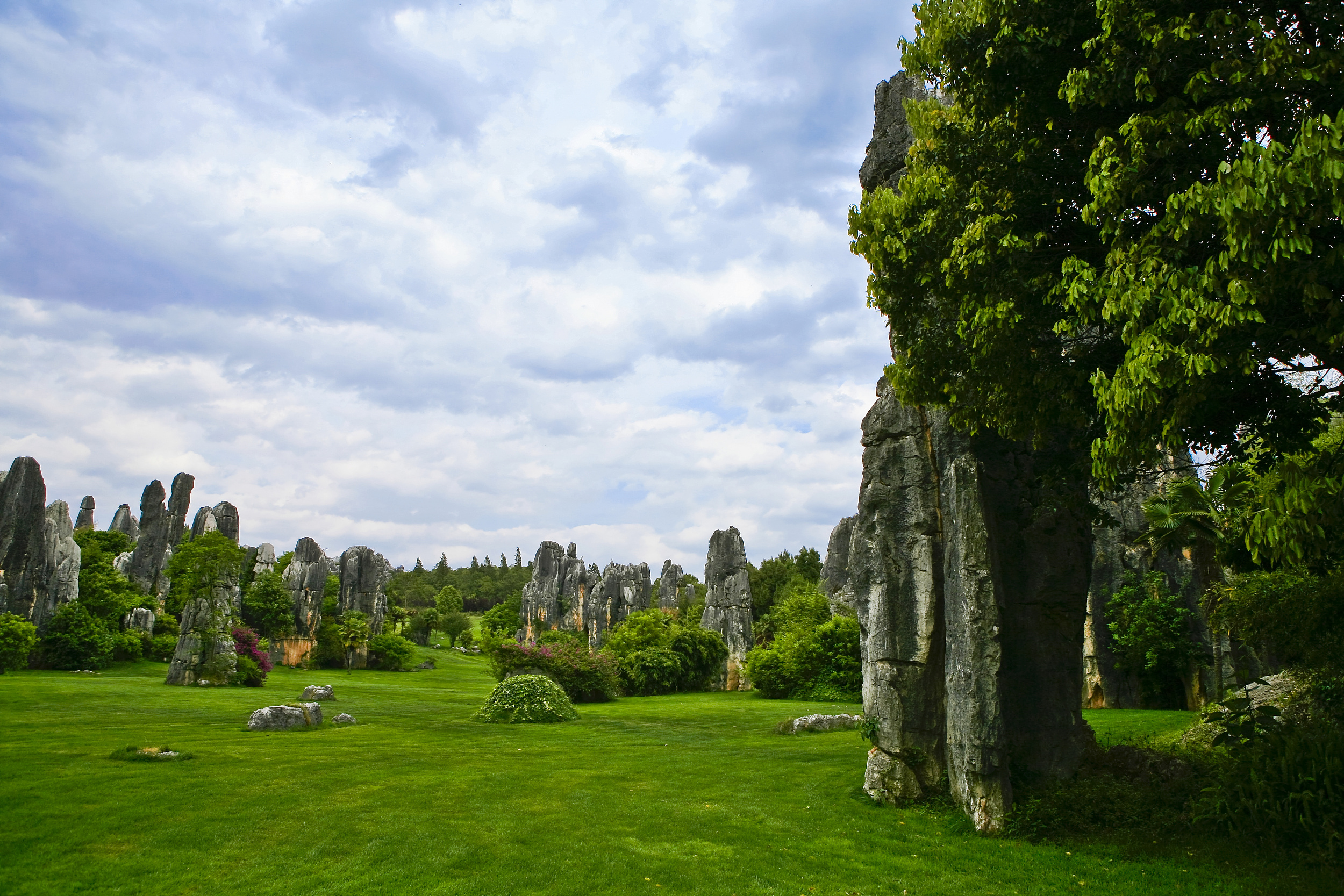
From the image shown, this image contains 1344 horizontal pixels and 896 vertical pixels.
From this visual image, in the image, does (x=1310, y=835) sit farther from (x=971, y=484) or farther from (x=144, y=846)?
(x=144, y=846)

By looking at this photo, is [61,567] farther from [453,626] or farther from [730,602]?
[453,626]

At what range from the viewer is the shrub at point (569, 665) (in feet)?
110

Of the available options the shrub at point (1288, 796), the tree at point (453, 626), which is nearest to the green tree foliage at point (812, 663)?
the shrub at point (1288, 796)

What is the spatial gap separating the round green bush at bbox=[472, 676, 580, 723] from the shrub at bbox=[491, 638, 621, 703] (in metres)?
5.33

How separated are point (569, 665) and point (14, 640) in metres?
26.0

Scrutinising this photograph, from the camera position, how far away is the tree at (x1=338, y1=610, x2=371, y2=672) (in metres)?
51.8

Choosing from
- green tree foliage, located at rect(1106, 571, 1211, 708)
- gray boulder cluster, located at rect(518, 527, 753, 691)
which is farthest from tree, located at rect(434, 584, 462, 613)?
green tree foliage, located at rect(1106, 571, 1211, 708)

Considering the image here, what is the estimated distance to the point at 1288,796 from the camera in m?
9.87

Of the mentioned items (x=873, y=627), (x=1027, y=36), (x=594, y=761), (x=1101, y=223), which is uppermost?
(x=1027, y=36)

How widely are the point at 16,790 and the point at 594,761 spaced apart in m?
10.7

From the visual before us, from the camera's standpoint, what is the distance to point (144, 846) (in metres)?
10.2

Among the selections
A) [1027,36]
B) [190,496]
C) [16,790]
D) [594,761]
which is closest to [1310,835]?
[1027,36]

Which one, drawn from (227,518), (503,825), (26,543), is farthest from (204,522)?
(503,825)

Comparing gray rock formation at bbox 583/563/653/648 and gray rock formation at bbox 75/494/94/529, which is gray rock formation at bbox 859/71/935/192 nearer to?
gray rock formation at bbox 583/563/653/648
